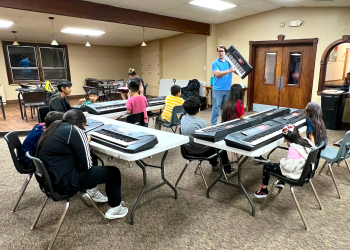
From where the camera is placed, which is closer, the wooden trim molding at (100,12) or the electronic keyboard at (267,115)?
the electronic keyboard at (267,115)

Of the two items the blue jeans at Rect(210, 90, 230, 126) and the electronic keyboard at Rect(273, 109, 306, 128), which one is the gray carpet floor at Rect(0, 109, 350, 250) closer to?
the electronic keyboard at Rect(273, 109, 306, 128)

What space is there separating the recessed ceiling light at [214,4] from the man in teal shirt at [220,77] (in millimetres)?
1544

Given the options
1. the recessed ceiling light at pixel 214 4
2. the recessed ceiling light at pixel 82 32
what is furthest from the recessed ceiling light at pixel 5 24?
the recessed ceiling light at pixel 214 4

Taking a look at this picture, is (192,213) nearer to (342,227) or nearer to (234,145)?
(234,145)

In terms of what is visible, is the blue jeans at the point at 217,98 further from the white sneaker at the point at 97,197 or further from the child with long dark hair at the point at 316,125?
the white sneaker at the point at 97,197

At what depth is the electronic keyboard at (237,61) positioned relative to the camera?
3.41 m

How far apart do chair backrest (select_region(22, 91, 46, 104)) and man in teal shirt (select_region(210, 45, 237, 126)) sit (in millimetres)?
3920

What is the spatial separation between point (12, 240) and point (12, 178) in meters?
1.23

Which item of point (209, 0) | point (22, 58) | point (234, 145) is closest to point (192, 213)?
point (234, 145)

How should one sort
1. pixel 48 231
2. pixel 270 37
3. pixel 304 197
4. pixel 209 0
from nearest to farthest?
pixel 48 231 < pixel 304 197 < pixel 209 0 < pixel 270 37

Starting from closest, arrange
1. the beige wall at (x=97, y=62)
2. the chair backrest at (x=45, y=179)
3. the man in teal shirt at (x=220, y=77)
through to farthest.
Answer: the chair backrest at (x=45, y=179), the man in teal shirt at (x=220, y=77), the beige wall at (x=97, y=62)

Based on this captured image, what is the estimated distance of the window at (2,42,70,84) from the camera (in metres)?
8.47

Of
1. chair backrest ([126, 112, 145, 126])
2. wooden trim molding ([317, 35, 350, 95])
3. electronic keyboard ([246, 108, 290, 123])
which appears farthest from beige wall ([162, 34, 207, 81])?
chair backrest ([126, 112, 145, 126])

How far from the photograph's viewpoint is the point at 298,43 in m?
5.38
